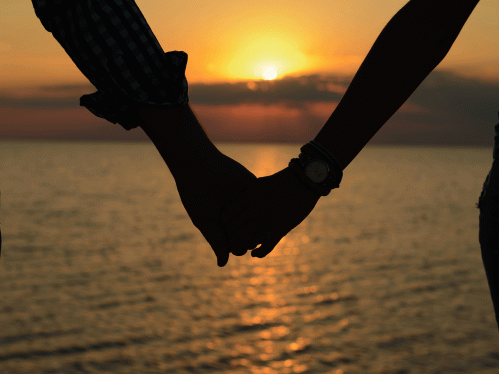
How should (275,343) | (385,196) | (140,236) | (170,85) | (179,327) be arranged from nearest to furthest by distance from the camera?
(170,85)
(275,343)
(179,327)
(140,236)
(385,196)

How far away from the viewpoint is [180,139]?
1.99 m

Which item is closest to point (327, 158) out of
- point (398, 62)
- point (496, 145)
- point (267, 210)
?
point (267, 210)

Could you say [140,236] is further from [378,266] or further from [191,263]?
[378,266]

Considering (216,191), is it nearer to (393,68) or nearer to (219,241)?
(219,241)

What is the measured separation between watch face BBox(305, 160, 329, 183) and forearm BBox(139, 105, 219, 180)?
42cm

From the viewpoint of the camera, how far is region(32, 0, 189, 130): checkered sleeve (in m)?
1.85

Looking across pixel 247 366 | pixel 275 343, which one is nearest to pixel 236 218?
pixel 247 366

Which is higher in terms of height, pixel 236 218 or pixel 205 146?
pixel 205 146

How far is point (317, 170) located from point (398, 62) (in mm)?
500

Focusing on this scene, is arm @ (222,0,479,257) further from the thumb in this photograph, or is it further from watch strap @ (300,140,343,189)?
the thumb

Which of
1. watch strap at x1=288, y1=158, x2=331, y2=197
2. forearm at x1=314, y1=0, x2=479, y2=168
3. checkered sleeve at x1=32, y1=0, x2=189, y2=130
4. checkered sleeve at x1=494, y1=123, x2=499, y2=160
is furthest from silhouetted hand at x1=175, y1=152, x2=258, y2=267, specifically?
checkered sleeve at x1=494, y1=123, x2=499, y2=160

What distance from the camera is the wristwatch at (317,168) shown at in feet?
6.14

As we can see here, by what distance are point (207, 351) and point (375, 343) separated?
4722mm

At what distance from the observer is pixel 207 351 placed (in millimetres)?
12367
